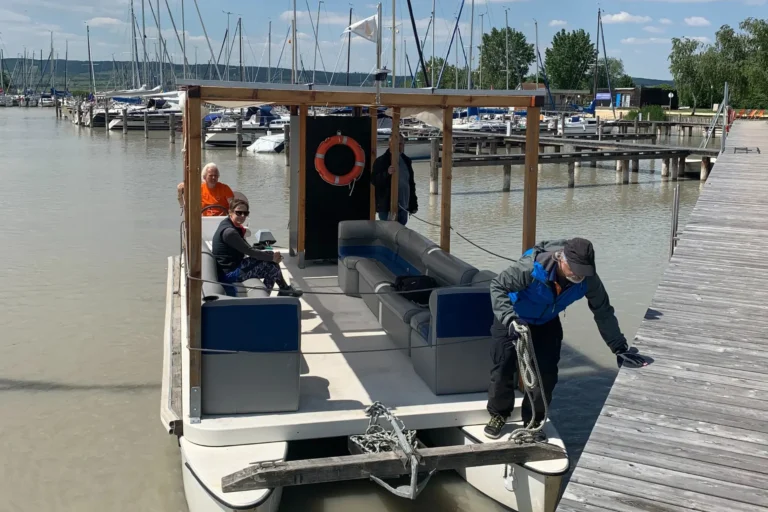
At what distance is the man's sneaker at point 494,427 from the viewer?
5191 millimetres

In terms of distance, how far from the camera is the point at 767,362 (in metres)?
5.24

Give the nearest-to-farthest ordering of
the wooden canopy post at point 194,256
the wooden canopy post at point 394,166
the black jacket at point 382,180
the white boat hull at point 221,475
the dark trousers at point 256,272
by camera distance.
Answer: the white boat hull at point 221,475 → the wooden canopy post at point 194,256 → the dark trousers at point 256,272 → the wooden canopy post at point 394,166 → the black jacket at point 382,180

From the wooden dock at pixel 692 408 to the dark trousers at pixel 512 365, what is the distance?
1.37ft

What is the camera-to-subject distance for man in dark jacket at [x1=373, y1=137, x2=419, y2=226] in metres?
9.30

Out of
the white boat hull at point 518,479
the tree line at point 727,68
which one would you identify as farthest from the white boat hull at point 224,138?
the white boat hull at point 518,479

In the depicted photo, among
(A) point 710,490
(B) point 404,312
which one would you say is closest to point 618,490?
(A) point 710,490

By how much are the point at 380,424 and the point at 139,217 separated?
13.4m

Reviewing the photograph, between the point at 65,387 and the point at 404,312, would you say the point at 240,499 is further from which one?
the point at 65,387

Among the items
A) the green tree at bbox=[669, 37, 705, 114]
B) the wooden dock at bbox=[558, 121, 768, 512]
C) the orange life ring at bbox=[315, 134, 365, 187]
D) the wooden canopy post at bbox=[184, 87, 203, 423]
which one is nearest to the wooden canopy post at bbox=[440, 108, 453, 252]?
the wooden dock at bbox=[558, 121, 768, 512]

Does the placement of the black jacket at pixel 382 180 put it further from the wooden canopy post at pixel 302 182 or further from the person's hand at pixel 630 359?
the person's hand at pixel 630 359

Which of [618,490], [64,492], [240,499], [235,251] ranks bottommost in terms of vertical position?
[64,492]

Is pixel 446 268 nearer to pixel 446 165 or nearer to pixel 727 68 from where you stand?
pixel 446 165

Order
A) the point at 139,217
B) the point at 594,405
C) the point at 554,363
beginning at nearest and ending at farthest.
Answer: the point at 554,363, the point at 594,405, the point at 139,217

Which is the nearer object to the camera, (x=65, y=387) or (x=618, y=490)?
(x=618, y=490)
